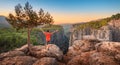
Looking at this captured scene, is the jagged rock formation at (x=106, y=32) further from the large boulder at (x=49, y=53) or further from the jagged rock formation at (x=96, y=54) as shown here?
the large boulder at (x=49, y=53)

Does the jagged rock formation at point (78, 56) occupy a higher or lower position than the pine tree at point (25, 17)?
lower

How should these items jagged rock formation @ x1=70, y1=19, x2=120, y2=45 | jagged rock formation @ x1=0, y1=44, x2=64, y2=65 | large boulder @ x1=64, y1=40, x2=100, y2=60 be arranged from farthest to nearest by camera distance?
jagged rock formation @ x1=70, y1=19, x2=120, y2=45, large boulder @ x1=64, y1=40, x2=100, y2=60, jagged rock formation @ x1=0, y1=44, x2=64, y2=65

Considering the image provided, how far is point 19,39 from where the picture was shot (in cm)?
9112

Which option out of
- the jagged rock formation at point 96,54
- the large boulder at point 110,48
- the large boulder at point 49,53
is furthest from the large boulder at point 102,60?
the large boulder at point 49,53

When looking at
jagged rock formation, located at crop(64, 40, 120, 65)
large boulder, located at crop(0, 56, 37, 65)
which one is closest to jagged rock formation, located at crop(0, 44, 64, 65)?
large boulder, located at crop(0, 56, 37, 65)

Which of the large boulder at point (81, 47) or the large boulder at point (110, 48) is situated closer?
the large boulder at point (110, 48)

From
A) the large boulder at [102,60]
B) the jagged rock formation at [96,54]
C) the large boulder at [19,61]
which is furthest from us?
the large boulder at [19,61]

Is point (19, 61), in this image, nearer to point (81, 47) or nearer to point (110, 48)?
point (110, 48)

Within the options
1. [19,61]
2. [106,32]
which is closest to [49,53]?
[19,61]

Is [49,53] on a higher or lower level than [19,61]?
lower

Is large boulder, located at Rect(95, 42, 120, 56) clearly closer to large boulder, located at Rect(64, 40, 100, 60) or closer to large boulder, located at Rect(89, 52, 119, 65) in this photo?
large boulder, located at Rect(89, 52, 119, 65)

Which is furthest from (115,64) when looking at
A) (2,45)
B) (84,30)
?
(84,30)

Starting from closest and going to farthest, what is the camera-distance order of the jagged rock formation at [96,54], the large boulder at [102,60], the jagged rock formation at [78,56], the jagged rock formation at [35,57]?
1. the large boulder at [102,60]
2. the jagged rock formation at [96,54]
3. the jagged rock formation at [78,56]
4. the jagged rock formation at [35,57]

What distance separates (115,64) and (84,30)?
152 m
